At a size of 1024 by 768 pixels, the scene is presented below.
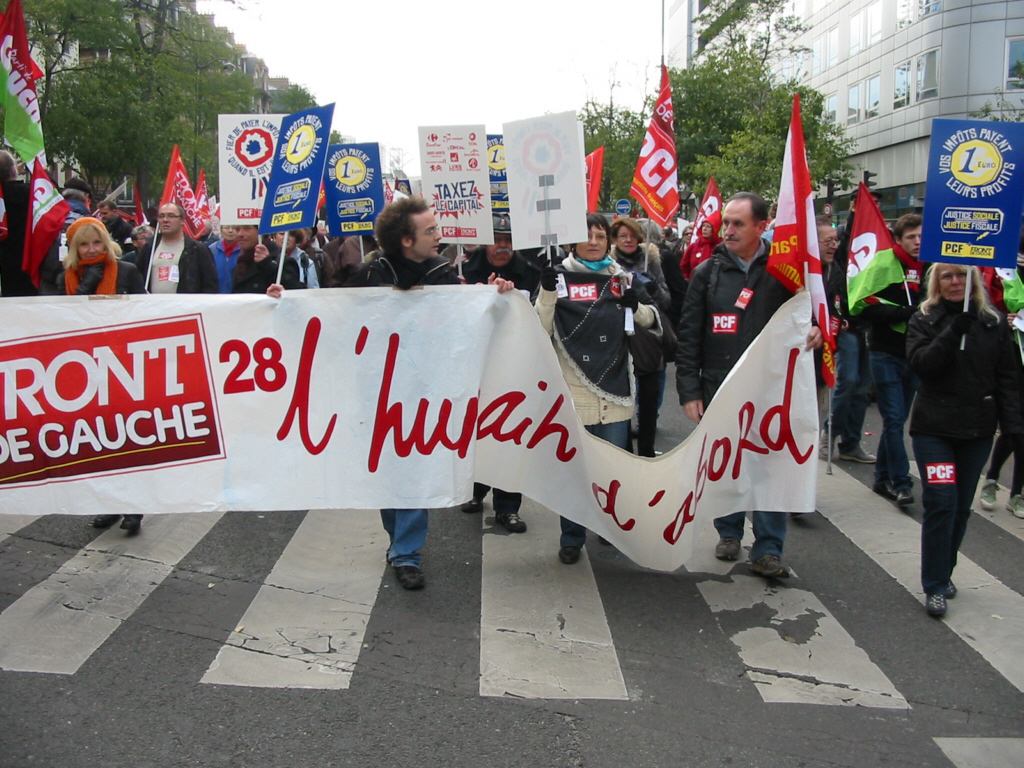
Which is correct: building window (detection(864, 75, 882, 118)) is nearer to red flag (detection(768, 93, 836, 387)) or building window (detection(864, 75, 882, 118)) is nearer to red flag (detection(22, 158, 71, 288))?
red flag (detection(768, 93, 836, 387))

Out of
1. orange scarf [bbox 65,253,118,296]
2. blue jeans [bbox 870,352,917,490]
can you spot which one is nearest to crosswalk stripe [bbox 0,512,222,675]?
orange scarf [bbox 65,253,118,296]

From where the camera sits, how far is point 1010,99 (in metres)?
33.4

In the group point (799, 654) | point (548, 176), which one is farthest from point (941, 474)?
point (548, 176)

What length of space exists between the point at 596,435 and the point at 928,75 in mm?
35920

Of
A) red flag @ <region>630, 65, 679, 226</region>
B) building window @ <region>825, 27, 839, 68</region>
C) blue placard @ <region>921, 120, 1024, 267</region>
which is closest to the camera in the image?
blue placard @ <region>921, 120, 1024, 267</region>

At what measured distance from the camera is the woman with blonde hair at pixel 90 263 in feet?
19.5

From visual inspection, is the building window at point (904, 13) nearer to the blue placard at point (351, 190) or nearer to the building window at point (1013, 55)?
the building window at point (1013, 55)

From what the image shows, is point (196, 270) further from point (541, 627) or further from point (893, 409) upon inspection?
point (893, 409)

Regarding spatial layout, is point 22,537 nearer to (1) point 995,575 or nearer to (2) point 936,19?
(1) point 995,575

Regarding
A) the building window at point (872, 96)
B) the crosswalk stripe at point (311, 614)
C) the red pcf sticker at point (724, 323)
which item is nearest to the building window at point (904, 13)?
the building window at point (872, 96)

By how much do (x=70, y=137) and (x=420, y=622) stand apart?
30.4 metres

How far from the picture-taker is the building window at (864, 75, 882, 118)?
133 feet

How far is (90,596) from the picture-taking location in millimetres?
4957

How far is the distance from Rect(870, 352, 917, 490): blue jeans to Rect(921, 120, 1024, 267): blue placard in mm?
2117
